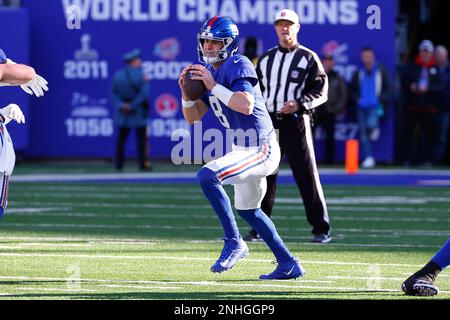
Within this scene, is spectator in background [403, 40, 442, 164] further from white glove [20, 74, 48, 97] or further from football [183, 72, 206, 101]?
white glove [20, 74, 48, 97]

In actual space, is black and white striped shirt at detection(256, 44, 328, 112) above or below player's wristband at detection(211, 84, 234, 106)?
below

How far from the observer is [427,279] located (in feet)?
25.7

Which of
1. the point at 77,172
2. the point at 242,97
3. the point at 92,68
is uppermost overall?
the point at 242,97

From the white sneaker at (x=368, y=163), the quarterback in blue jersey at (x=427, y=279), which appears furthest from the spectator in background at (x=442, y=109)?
the quarterback in blue jersey at (x=427, y=279)

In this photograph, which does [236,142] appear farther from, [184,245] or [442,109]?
[442,109]

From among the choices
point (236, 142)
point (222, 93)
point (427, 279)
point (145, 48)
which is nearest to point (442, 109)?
point (145, 48)

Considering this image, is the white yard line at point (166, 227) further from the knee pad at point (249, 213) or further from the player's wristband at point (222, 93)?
the player's wristband at point (222, 93)

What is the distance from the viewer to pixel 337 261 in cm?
975

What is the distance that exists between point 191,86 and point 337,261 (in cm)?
200

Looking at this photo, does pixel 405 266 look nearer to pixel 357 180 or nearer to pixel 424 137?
pixel 357 180

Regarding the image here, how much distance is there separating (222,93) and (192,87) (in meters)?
0.28

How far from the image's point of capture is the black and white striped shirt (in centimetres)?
1132

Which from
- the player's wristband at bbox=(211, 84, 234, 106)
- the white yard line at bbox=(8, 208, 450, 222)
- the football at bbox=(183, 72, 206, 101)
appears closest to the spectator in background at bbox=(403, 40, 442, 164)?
the white yard line at bbox=(8, 208, 450, 222)
